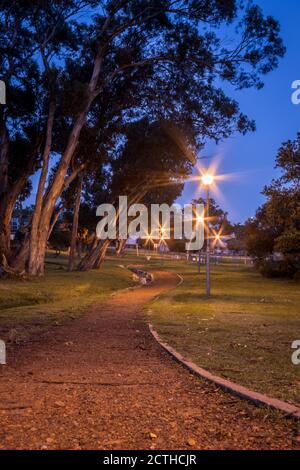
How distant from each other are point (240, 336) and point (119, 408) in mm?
5230

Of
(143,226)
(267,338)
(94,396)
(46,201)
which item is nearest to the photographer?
(94,396)

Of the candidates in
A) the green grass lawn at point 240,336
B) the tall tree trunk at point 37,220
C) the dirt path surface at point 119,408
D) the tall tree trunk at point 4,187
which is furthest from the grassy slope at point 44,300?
the dirt path surface at point 119,408

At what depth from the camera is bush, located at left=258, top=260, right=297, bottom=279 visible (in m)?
35.4

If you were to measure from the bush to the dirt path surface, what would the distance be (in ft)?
94.1

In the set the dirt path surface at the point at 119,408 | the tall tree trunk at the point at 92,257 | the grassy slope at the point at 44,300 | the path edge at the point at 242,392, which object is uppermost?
the tall tree trunk at the point at 92,257

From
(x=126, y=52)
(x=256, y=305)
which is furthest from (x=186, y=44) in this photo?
(x=256, y=305)

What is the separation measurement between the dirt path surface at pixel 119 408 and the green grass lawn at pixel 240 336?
→ 2.10ft

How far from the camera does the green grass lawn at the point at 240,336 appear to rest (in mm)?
6559

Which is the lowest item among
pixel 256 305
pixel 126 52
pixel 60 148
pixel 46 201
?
pixel 256 305

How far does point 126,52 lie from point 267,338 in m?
20.1

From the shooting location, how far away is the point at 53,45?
86.7ft

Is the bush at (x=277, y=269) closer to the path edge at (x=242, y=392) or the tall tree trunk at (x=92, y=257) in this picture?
the tall tree trunk at (x=92, y=257)

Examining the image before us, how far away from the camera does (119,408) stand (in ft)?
17.5
